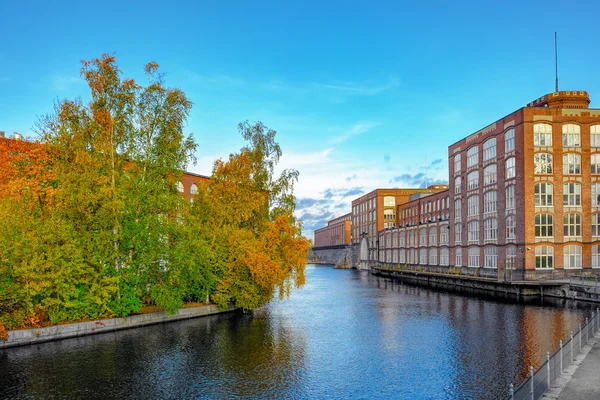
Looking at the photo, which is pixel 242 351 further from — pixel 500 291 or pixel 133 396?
pixel 500 291

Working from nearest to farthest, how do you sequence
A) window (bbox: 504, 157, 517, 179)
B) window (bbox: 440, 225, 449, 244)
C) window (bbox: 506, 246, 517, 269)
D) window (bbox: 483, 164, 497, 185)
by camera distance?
window (bbox: 506, 246, 517, 269) → window (bbox: 504, 157, 517, 179) → window (bbox: 483, 164, 497, 185) → window (bbox: 440, 225, 449, 244)

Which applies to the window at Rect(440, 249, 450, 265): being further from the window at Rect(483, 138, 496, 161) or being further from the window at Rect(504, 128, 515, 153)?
the window at Rect(504, 128, 515, 153)

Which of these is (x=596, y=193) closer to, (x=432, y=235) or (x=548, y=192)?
(x=548, y=192)

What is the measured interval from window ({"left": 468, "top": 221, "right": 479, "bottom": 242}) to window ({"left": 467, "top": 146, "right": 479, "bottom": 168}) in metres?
10.2

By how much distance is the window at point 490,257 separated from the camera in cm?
7482

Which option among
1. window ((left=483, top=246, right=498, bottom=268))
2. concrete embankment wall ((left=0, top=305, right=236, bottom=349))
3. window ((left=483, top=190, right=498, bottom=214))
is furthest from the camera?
window ((left=483, top=190, right=498, bottom=214))

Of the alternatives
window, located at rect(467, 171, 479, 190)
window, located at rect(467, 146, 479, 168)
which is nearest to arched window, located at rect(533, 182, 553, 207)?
window, located at rect(467, 171, 479, 190)

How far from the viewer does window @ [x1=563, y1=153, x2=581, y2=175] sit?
68500 mm

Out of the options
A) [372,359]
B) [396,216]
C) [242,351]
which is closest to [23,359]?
[242,351]

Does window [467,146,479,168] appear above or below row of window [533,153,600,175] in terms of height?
above

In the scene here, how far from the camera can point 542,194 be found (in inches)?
2687

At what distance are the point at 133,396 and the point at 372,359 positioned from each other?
14039 mm

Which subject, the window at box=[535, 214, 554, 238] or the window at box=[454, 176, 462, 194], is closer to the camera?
the window at box=[535, 214, 554, 238]

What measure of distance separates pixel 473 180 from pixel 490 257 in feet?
47.4
